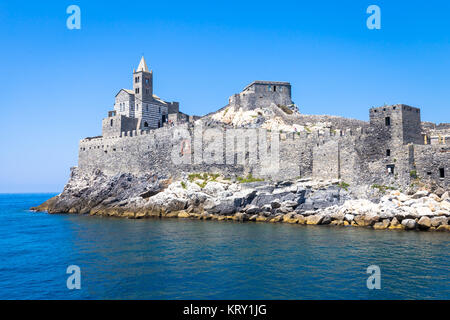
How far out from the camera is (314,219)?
3491 cm

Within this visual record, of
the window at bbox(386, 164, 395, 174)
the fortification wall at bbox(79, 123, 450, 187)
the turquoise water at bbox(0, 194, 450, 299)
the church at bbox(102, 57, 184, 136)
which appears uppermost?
the church at bbox(102, 57, 184, 136)

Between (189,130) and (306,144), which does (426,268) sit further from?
(189,130)

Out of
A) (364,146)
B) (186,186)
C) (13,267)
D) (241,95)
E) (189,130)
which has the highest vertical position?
(241,95)

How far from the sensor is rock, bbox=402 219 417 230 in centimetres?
2983

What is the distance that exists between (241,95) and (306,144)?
75.9 ft

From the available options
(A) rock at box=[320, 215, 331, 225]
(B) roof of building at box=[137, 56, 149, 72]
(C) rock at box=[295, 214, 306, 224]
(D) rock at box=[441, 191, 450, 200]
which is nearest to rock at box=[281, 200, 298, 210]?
(C) rock at box=[295, 214, 306, 224]

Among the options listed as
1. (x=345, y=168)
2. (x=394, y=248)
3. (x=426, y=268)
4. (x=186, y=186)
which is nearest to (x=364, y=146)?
(x=345, y=168)

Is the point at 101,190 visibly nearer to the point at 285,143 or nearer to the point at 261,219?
the point at 261,219

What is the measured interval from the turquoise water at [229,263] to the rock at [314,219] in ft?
5.69

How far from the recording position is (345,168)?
3759 centimetres

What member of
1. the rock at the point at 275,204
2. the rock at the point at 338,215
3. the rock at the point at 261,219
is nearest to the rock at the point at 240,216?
the rock at the point at 261,219

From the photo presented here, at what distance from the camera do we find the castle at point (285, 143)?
3400 centimetres

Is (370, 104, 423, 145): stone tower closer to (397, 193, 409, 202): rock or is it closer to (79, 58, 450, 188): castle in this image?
(79, 58, 450, 188): castle

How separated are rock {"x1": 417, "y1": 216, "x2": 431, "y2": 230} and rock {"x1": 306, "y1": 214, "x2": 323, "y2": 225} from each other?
327 inches
